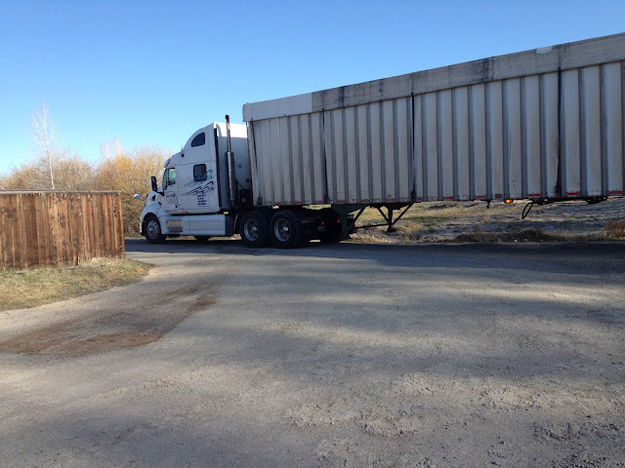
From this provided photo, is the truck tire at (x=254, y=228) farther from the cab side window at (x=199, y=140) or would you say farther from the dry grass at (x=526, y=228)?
the dry grass at (x=526, y=228)

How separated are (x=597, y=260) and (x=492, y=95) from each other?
4130mm

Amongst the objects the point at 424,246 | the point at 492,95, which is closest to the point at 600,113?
the point at 492,95

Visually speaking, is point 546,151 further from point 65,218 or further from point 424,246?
point 65,218

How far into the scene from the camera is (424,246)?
1377 centimetres

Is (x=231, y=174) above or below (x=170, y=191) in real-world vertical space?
above

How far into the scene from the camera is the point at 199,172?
16.9m

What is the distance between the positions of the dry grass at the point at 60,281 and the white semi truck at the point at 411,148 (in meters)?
5.28

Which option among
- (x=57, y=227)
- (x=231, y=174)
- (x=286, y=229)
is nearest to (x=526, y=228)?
(x=286, y=229)

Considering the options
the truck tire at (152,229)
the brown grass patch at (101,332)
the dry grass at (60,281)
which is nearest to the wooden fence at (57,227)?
the dry grass at (60,281)

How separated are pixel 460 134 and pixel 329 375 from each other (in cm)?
871

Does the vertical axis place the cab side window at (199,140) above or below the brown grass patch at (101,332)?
above

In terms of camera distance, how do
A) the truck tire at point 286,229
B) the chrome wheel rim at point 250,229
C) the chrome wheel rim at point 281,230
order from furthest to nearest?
the chrome wheel rim at point 250,229 → the chrome wheel rim at point 281,230 → the truck tire at point 286,229

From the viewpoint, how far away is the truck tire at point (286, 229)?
48.2 feet

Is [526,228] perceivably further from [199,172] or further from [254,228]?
[199,172]
